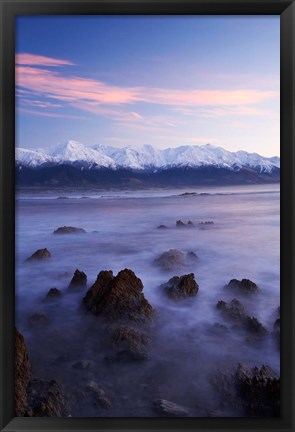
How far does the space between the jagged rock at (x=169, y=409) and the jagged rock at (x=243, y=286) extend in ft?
1.49

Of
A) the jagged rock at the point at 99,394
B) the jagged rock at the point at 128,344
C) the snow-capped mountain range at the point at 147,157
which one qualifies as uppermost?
the snow-capped mountain range at the point at 147,157

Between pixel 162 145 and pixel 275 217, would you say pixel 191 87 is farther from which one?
pixel 275 217

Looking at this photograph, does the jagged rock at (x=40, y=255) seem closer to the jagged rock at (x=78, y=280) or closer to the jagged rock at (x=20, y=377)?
the jagged rock at (x=78, y=280)

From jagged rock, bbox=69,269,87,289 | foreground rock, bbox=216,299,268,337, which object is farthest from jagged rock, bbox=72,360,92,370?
foreground rock, bbox=216,299,268,337

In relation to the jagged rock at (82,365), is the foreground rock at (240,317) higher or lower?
higher

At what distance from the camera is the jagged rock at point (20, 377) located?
1324 millimetres

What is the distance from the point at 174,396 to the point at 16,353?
57 centimetres

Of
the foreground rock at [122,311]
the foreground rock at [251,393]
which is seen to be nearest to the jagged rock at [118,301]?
the foreground rock at [122,311]

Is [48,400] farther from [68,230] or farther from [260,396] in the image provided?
[260,396]

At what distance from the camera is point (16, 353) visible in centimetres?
133

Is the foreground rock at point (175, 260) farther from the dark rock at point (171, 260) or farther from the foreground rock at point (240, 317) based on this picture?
the foreground rock at point (240, 317)

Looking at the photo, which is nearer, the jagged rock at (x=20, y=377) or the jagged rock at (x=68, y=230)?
the jagged rock at (x=20, y=377)

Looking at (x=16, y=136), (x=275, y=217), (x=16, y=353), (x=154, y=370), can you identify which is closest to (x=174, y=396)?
(x=154, y=370)

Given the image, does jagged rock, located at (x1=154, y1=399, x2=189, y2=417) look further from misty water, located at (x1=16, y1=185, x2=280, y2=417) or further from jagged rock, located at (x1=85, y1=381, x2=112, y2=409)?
jagged rock, located at (x1=85, y1=381, x2=112, y2=409)
